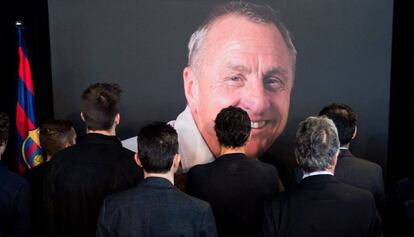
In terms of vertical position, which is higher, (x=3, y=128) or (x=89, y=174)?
(x=3, y=128)

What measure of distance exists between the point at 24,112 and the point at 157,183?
213cm

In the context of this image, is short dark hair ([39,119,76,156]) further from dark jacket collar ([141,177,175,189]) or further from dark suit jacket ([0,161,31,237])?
dark jacket collar ([141,177,175,189])

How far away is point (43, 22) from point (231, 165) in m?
2.36

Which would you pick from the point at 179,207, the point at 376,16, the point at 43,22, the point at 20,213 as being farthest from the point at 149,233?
the point at 376,16

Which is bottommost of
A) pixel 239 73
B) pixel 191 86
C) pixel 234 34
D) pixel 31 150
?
pixel 31 150

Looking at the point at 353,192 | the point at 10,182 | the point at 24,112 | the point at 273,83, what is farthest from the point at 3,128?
the point at 273,83

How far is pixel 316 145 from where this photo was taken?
1739 millimetres

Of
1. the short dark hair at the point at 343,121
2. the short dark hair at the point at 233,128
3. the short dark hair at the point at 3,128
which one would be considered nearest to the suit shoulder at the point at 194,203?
the short dark hair at the point at 233,128

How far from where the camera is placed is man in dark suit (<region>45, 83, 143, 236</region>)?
2064 millimetres

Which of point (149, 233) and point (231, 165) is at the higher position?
point (231, 165)

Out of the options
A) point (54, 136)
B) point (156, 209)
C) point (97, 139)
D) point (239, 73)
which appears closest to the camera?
point (156, 209)

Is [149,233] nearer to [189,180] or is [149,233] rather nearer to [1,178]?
[189,180]

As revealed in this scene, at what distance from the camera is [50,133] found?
8.61 ft

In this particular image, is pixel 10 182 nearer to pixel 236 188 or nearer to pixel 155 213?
pixel 155 213
